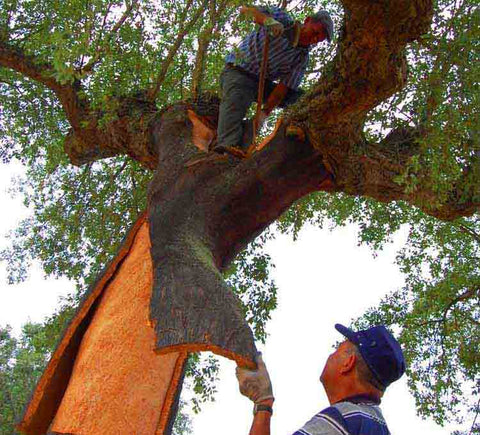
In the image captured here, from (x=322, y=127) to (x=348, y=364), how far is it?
7.18 feet

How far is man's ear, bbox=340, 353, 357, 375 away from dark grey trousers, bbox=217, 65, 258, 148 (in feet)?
8.37

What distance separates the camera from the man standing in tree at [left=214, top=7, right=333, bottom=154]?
4.72 m

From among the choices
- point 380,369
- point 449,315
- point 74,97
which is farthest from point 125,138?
point 449,315

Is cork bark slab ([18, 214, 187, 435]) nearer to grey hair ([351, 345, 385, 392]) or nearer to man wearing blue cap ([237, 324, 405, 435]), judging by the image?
man wearing blue cap ([237, 324, 405, 435])

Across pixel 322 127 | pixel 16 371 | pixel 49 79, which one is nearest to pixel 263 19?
pixel 322 127

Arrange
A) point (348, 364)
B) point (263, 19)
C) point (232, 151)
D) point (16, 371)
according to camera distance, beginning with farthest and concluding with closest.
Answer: point (16, 371), point (232, 151), point (263, 19), point (348, 364)

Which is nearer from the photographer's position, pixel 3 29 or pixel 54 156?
pixel 3 29

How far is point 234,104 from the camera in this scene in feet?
Result: 16.5

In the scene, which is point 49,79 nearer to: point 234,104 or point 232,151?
point 234,104

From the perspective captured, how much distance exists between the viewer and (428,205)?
505 centimetres

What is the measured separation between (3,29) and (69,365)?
17.8 feet

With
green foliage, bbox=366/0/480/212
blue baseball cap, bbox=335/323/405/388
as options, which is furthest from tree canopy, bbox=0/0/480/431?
blue baseball cap, bbox=335/323/405/388

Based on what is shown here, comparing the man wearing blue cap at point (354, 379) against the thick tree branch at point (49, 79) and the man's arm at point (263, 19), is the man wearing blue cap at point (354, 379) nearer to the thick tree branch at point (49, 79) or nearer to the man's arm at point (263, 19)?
the man's arm at point (263, 19)

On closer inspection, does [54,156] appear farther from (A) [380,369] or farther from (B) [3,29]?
(A) [380,369]
